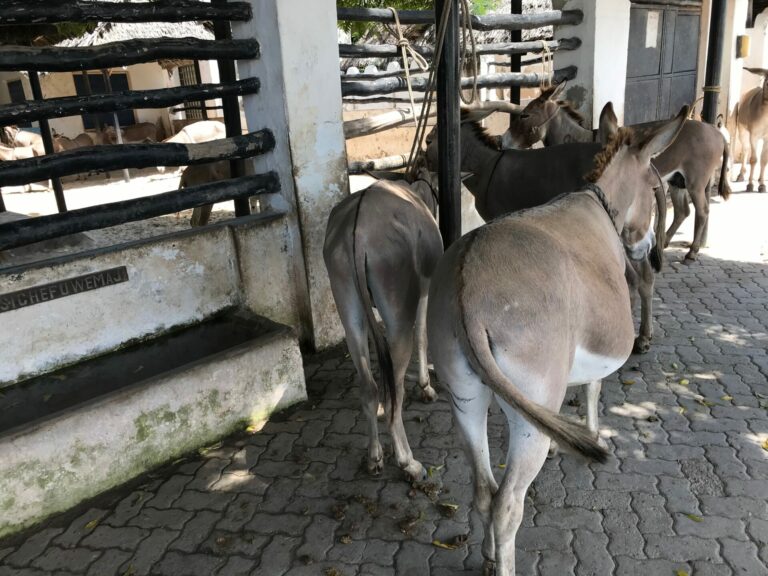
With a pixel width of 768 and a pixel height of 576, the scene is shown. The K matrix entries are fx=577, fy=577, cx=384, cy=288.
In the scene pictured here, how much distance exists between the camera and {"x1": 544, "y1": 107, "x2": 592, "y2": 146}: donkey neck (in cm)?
553

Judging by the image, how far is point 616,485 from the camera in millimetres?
2941

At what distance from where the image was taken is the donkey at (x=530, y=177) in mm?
4305

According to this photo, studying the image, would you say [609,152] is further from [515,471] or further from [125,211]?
[125,211]

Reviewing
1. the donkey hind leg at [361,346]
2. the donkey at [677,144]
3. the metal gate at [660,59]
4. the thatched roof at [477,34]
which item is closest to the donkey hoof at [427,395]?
the donkey hind leg at [361,346]

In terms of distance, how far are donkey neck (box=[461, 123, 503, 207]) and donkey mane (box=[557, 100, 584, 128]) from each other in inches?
41.5

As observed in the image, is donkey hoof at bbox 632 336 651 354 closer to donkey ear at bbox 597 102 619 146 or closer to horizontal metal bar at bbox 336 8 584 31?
donkey ear at bbox 597 102 619 146

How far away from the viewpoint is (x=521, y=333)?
1929mm

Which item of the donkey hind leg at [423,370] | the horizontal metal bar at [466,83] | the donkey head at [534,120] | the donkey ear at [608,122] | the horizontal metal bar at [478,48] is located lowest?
the donkey hind leg at [423,370]

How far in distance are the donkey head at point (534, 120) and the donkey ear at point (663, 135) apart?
249cm

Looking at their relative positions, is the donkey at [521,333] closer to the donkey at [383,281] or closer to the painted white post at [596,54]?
the donkey at [383,281]

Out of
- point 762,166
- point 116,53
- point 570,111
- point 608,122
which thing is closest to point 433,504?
point 608,122

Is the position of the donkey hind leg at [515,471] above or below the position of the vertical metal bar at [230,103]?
below

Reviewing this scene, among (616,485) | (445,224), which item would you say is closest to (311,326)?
(445,224)

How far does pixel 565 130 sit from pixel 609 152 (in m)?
2.80
